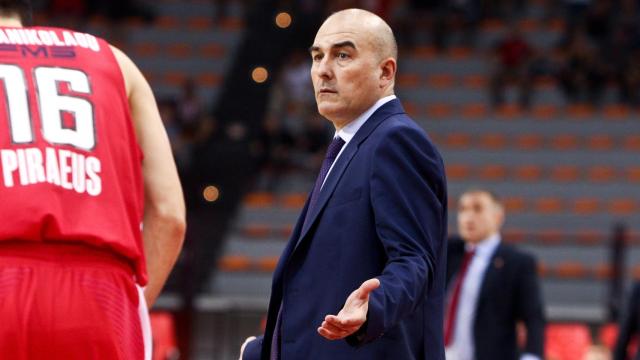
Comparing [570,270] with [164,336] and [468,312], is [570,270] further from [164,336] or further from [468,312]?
[468,312]

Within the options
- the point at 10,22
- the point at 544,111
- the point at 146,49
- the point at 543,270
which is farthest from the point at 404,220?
the point at 146,49

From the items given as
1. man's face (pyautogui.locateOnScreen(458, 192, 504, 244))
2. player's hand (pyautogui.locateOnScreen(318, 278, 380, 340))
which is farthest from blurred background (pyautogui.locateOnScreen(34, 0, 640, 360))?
player's hand (pyautogui.locateOnScreen(318, 278, 380, 340))

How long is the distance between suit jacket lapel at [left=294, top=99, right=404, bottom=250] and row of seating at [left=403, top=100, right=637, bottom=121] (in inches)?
634

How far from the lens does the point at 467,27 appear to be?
21.7 meters

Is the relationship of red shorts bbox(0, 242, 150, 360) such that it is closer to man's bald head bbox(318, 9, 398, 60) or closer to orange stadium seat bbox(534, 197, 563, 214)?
man's bald head bbox(318, 9, 398, 60)

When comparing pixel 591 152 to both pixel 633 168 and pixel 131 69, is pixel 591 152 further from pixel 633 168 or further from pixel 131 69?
pixel 131 69

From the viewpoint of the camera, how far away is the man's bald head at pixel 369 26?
4.18 meters

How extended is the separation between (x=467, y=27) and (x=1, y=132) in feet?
59.3

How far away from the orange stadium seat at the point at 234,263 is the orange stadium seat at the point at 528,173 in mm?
4234

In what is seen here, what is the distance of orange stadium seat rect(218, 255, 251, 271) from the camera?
16234 millimetres

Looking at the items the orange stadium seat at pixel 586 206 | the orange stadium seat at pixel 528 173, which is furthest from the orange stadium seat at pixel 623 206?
the orange stadium seat at pixel 528 173

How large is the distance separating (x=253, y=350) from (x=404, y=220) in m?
0.70

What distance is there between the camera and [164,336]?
14.3 m

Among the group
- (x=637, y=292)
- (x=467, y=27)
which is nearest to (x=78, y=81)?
(x=637, y=292)
